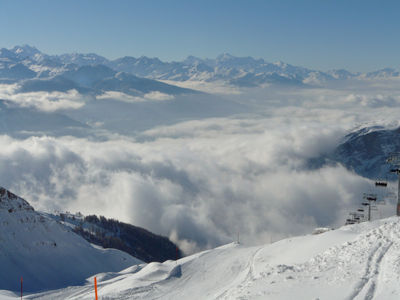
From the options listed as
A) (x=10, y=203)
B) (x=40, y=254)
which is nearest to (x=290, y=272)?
(x=40, y=254)

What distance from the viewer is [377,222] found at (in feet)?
160

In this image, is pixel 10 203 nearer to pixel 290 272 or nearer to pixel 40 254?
pixel 40 254

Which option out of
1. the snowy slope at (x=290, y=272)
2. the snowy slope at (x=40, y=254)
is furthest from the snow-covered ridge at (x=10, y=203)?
the snowy slope at (x=290, y=272)

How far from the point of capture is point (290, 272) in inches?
1282

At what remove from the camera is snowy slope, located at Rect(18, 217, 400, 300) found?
27422 millimetres

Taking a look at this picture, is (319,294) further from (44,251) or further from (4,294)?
(44,251)

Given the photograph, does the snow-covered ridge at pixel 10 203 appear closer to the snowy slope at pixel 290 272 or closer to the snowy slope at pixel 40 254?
the snowy slope at pixel 40 254

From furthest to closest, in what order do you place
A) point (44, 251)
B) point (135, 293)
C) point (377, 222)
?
point (44, 251), point (377, 222), point (135, 293)

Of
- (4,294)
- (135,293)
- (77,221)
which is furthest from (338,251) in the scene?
(77,221)

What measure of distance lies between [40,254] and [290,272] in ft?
228

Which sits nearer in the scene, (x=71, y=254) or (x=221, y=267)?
(x=221, y=267)

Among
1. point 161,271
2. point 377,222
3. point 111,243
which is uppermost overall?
point 377,222

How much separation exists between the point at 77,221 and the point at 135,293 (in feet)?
509

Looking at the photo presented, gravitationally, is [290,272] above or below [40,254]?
above
